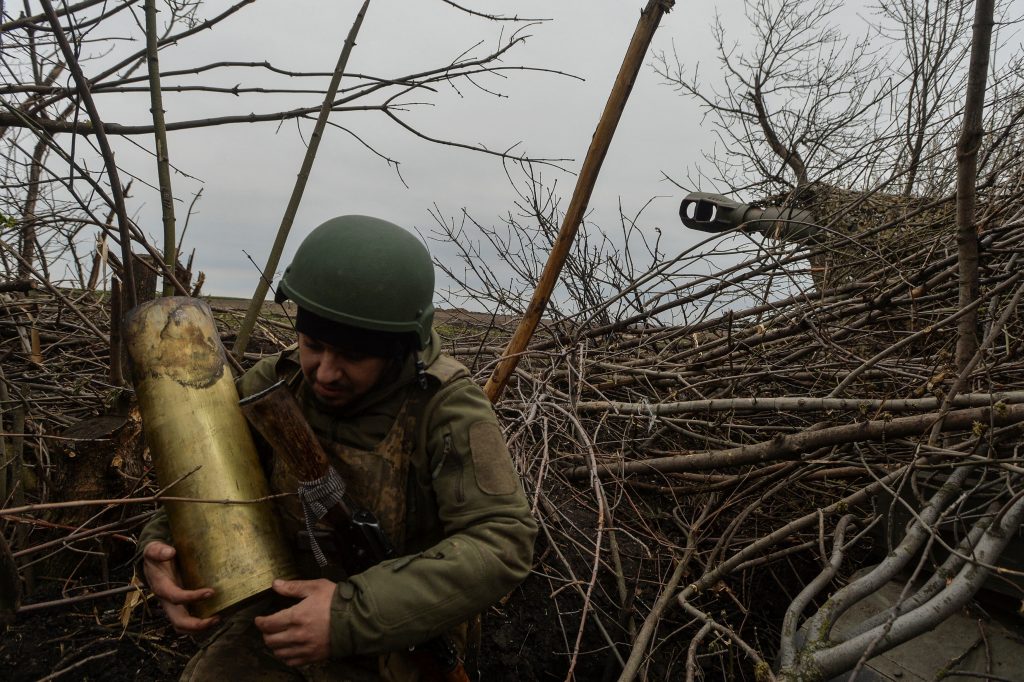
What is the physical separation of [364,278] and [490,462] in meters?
A: 0.56

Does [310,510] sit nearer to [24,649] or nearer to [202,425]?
[202,425]

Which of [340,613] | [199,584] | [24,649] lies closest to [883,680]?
[340,613]

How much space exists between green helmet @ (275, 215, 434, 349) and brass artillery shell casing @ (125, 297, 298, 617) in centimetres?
30

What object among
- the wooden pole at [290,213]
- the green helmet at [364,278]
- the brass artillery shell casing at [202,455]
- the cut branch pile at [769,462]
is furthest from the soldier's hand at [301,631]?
the wooden pole at [290,213]

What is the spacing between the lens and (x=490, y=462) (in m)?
1.76

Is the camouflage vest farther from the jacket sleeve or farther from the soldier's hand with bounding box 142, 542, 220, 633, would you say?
the soldier's hand with bounding box 142, 542, 220, 633

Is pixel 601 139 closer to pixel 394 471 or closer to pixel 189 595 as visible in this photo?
pixel 394 471

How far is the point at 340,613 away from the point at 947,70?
6790 mm

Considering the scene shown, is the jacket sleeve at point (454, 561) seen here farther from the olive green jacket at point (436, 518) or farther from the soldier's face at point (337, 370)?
the soldier's face at point (337, 370)

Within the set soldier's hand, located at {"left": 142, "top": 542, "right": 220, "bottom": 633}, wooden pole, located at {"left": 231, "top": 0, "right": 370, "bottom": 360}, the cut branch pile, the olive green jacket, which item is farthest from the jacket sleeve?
wooden pole, located at {"left": 231, "top": 0, "right": 370, "bottom": 360}

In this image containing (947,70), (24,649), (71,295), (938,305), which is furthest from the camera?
(947,70)

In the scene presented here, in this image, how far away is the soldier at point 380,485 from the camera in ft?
5.28

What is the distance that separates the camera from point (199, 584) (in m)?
1.63

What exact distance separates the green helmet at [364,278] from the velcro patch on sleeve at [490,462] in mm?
294
